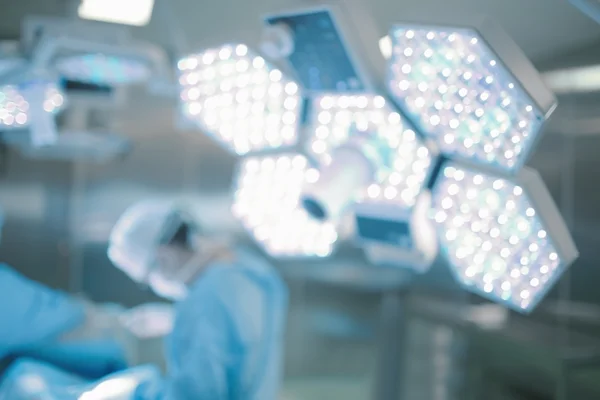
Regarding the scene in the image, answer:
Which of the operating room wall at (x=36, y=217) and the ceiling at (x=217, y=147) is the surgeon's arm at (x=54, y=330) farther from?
the ceiling at (x=217, y=147)

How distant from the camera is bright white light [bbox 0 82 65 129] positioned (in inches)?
74.3

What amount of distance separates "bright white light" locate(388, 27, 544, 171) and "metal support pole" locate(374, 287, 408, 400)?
144 centimetres

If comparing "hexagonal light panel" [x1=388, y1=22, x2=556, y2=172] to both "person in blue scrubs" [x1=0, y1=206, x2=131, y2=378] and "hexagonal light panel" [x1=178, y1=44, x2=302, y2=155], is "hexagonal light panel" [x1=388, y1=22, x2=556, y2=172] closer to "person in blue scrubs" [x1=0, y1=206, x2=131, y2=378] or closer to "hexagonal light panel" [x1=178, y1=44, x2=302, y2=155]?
"hexagonal light panel" [x1=178, y1=44, x2=302, y2=155]

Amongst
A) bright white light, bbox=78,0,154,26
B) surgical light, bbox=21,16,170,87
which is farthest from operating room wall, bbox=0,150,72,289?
surgical light, bbox=21,16,170,87

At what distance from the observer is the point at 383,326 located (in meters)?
2.90

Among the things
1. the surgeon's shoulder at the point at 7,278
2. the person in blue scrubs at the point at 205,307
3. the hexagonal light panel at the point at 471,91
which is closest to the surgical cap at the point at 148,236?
the person in blue scrubs at the point at 205,307

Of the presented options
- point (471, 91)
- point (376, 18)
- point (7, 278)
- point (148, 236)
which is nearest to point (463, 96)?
point (471, 91)

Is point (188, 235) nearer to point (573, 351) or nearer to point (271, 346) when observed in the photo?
point (271, 346)

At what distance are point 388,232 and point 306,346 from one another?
1.58 meters

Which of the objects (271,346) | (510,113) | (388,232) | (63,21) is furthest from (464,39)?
(63,21)

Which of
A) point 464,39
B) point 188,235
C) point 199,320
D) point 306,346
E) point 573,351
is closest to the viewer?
point 464,39

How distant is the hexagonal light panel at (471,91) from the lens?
1.29 metres

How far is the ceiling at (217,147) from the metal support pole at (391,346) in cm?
89

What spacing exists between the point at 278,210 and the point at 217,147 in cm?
120
